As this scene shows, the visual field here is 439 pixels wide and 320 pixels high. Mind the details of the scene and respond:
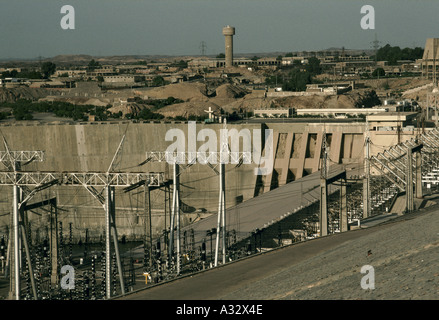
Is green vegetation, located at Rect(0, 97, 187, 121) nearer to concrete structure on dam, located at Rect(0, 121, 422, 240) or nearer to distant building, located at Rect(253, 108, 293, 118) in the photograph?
distant building, located at Rect(253, 108, 293, 118)

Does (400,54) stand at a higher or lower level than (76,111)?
higher

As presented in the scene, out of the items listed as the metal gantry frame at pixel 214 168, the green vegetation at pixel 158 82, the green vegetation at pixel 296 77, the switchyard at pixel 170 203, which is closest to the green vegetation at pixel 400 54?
the green vegetation at pixel 296 77

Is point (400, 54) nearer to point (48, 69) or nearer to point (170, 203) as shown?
point (48, 69)

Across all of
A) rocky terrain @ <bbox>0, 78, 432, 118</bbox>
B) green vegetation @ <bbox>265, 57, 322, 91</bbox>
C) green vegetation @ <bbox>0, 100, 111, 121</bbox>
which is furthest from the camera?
green vegetation @ <bbox>265, 57, 322, 91</bbox>

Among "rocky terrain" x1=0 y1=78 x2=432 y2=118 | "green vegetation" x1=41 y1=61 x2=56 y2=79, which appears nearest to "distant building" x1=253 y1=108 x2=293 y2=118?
"rocky terrain" x1=0 y1=78 x2=432 y2=118

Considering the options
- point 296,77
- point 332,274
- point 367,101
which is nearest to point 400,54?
point 296,77

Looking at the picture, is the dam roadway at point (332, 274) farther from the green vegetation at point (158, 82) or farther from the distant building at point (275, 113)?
the green vegetation at point (158, 82)
